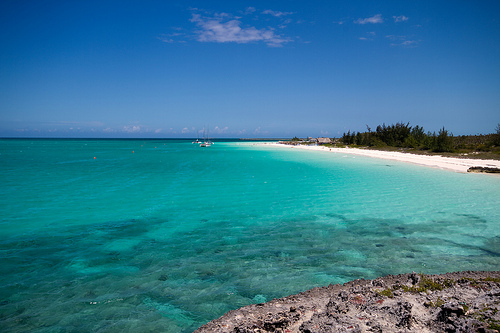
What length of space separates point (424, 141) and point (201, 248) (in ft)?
180

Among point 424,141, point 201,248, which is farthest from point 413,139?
point 201,248

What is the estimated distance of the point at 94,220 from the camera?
38.2 ft

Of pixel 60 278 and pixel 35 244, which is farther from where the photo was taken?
pixel 35 244

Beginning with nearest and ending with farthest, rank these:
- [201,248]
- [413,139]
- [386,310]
Result: [386,310], [201,248], [413,139]

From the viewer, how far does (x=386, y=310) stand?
409 cm

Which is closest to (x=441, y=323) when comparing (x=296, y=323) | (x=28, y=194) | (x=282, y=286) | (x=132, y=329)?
(x=296, y=323)

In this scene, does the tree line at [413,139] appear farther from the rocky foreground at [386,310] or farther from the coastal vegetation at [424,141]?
the rocky foreground at [386,310]

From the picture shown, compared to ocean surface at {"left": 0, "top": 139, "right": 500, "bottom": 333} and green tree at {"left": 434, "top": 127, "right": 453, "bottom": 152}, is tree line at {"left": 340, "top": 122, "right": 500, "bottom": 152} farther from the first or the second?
ocean surface at {"left": 0, "top": 139, "right": 500, "bottom": 333}

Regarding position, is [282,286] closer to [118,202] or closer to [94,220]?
[94,220]

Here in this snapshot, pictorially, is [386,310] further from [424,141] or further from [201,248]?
[424,141]

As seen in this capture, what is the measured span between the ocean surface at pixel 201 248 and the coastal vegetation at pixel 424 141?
95.6 ft

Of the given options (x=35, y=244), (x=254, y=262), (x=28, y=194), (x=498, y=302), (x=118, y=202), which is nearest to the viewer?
(x=498, y=302)

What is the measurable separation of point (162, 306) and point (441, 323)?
4.68 m

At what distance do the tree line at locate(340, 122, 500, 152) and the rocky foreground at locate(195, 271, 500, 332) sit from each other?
4577 centimetres
